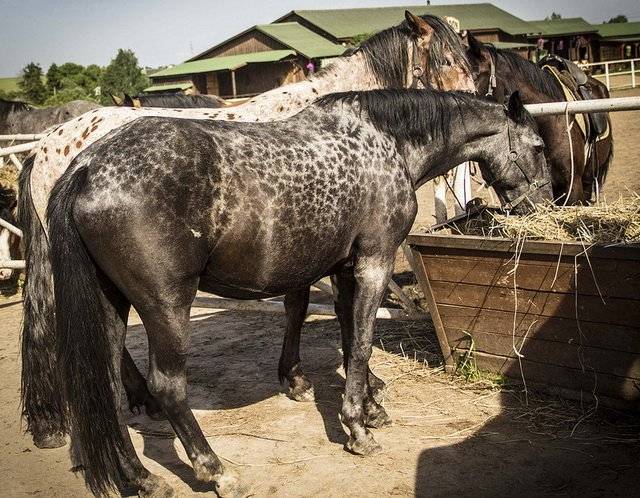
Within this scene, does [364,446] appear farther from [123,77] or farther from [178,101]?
[123,77]

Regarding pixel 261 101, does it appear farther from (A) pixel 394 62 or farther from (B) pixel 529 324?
(B) pixel 529 324

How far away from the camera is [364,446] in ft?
11.6

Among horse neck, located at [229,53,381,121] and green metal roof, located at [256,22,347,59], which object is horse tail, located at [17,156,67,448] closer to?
horse neck, located at [229,53,381,121]

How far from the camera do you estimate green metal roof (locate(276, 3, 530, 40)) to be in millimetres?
40719

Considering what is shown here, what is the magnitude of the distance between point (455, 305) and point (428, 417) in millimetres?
806

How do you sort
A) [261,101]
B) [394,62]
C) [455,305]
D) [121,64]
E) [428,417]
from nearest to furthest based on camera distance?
1. [428,417]
2. [455,305]
3. [261,101]
4. [394,62]
5. [121,64]

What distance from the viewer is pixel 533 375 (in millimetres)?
4070

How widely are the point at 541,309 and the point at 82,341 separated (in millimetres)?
2666

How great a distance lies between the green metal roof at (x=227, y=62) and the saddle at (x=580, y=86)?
1118 inches

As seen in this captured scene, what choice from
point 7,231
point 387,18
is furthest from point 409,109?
point 387,18

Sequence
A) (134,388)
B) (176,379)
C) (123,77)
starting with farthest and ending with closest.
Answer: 1. (123,77)
2. (134,388)
3. (176,379)

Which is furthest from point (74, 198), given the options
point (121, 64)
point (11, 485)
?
point (121, 64)

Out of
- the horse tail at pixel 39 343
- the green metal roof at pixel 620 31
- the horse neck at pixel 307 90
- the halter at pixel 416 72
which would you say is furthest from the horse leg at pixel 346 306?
the green metal roof at pixel 620 31

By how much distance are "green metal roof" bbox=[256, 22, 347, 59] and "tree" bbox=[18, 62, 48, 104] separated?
13.5 metres
